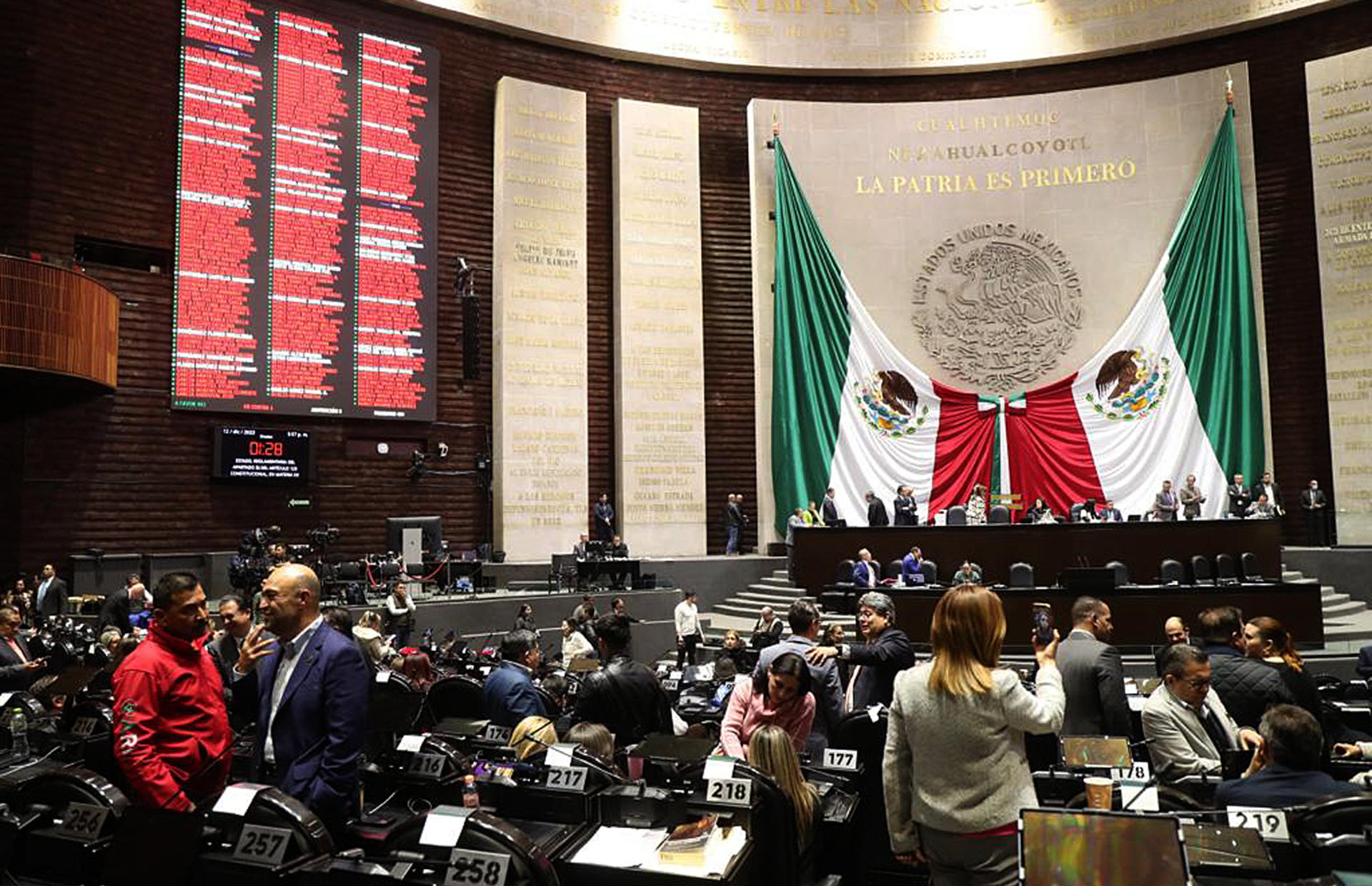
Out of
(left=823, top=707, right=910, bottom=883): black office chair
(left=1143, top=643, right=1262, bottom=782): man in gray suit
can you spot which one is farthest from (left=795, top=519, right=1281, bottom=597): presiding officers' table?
(left=823, top=707, right=910, bottom=883): black office chair

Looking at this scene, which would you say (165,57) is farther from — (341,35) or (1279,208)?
(1279,208)

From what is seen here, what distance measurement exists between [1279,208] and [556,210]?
11.9 metres

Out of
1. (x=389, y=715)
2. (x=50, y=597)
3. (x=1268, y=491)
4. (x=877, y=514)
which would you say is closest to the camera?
(x=389, y=715)

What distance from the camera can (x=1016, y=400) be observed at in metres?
17.0

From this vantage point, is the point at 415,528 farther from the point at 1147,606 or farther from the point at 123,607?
the point at 1147,606

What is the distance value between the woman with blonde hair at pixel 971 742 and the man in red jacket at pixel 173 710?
219 centimetres

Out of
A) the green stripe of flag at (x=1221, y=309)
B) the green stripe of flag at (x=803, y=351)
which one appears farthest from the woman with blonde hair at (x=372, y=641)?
the green stripe of flag at (x=1221, y=309)

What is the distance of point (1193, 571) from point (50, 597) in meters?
13.0

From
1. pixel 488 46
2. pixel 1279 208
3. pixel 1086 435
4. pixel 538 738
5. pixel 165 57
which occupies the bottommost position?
pixel 538 738

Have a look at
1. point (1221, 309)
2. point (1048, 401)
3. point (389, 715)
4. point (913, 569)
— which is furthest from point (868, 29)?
point (389, 715)

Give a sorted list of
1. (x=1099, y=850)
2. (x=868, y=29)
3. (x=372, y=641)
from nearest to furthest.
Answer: (x=1099, y=850)
(x=372, y=641)
(x=868, y=29)

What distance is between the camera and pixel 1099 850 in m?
2.16

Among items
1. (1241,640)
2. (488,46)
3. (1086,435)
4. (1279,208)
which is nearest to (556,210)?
(488,46)

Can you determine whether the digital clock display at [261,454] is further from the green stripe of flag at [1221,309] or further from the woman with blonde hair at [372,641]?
the green stripe of flag at [1221,309]
